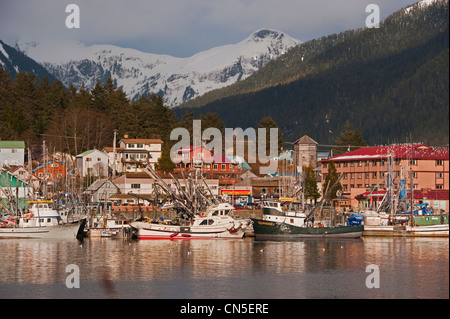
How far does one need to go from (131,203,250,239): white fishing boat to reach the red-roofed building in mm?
38563

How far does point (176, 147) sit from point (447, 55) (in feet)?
383

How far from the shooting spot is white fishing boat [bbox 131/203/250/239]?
87062 millimetres

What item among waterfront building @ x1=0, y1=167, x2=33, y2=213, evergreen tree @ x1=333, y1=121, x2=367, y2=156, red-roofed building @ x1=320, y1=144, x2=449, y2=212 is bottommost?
waterfront building @ x1=0, y1=167, x2=33, y2=213

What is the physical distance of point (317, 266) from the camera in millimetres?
62656

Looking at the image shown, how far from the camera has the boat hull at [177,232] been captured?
87000mm

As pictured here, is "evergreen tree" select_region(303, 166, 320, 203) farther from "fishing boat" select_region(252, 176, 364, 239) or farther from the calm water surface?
the calm water surface

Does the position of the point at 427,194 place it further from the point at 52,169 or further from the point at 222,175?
the point at 52,169

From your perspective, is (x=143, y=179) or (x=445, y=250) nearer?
(x=445, y=250)

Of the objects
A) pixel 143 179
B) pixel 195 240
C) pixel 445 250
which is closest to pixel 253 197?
pixel 143 179

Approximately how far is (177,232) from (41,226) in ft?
49.8

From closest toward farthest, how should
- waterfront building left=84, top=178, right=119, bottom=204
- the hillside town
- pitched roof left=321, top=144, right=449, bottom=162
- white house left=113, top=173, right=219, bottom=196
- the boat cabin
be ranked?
1. the boat cabin
2. the hillside town
3. waterfront building left=84, top=178, right=119, bottom=204
4. white house left=113, top=173, right=219, bottom=196
5. pitched roof left=321, top=144, right=449, bottom=162

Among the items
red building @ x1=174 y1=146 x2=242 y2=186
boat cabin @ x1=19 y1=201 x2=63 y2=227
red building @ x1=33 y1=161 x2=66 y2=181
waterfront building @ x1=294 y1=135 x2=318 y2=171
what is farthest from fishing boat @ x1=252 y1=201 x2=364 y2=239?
waterfront building @ x1=294 y1=135 x2=318 y2=171

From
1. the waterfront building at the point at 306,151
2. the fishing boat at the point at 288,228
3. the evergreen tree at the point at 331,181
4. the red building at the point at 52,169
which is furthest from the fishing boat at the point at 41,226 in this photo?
the waterfront building at the point at 306,151
